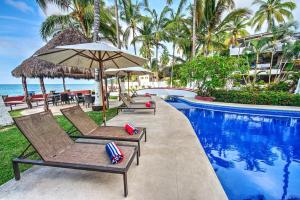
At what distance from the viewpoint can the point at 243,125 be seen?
292 inches

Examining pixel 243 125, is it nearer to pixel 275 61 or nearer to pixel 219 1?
pixel 219 1

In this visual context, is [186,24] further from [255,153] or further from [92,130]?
[92,130]

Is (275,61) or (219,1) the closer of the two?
(219,1)

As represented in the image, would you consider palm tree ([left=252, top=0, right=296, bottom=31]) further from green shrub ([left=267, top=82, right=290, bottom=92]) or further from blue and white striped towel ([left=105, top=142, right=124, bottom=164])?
blue and white striped towel ([left=105, top=142, right=124, bottom=164])

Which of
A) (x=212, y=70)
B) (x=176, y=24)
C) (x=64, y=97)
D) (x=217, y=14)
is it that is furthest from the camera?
(x=176, y=24)

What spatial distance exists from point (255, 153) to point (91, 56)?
18.3ft

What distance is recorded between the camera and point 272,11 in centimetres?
2147

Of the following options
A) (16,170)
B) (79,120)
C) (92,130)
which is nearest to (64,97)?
(79,120)

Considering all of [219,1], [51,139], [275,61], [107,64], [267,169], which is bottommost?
[267,169]

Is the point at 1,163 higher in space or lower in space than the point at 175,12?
lower

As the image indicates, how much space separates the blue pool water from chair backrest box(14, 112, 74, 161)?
10.1ft

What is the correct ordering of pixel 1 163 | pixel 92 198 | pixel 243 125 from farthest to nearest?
pixel 243 125, pixel 1 163, pixel 92 198

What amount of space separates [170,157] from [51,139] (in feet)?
7.36

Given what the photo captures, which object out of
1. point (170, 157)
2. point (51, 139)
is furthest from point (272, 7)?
point (51, 139)
